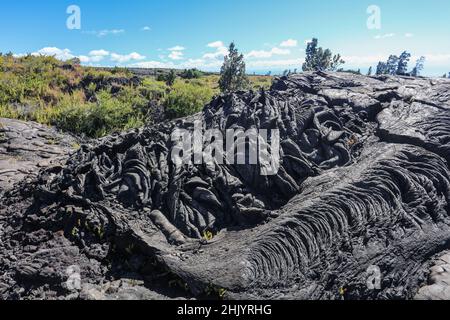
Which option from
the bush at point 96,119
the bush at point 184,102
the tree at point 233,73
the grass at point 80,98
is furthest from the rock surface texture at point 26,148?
the tree at point 233,73

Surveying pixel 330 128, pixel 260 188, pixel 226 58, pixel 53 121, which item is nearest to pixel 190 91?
pixel 53 121

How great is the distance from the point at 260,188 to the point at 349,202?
179cm

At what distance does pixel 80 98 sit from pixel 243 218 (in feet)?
45.7

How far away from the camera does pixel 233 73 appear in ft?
103

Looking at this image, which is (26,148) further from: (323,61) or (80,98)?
(323,61)

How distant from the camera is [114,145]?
845 centimetres

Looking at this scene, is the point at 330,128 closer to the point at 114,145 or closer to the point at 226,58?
the point at 114,145

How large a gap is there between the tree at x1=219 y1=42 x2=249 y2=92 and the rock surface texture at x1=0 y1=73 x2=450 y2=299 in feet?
71.9

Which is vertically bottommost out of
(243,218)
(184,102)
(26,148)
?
(243,218)

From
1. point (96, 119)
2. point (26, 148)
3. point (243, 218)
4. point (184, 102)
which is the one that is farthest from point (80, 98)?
point (243, 218)

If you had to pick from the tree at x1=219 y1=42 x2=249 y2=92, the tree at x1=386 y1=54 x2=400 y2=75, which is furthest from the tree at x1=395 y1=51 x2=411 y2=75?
the tree at x1=219 y1=42 x2=249 y2=92

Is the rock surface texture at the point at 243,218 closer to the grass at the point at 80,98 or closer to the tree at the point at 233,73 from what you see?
the grass at the point at 80,98

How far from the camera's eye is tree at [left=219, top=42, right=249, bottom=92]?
3083 centimetres

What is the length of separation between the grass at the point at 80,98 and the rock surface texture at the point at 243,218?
4.17 metres
